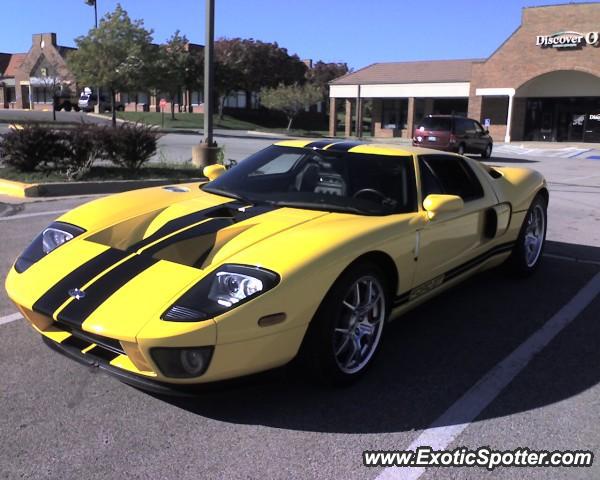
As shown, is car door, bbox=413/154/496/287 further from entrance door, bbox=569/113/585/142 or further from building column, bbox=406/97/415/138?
building column, bbox=406/97/415/138

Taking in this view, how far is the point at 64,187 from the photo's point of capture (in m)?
10.0

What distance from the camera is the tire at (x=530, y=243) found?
5488 millimetres

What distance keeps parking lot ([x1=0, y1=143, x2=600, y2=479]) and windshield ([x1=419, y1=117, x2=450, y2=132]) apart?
17180mm

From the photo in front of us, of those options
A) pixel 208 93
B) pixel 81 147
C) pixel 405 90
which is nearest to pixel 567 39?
pixel 405 90

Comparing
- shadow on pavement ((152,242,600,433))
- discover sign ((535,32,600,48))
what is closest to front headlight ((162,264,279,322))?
shadow on pavement ((152,242,600,433))

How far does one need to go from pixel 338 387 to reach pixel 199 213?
1387mm

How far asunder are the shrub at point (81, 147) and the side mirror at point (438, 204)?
8.47 metres

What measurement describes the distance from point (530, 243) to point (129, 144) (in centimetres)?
842

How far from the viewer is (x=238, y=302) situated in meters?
2.81

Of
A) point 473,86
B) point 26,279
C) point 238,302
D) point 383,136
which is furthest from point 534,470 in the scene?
point 383,136

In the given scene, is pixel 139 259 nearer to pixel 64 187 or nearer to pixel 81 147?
pixel 64 187

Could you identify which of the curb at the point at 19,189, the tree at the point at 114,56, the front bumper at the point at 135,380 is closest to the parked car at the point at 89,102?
the tree at the point at 114,56

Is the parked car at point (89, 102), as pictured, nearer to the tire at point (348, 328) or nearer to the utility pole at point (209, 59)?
the utility pole at point (209, 59)

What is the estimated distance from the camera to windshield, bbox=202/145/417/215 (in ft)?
12.9
